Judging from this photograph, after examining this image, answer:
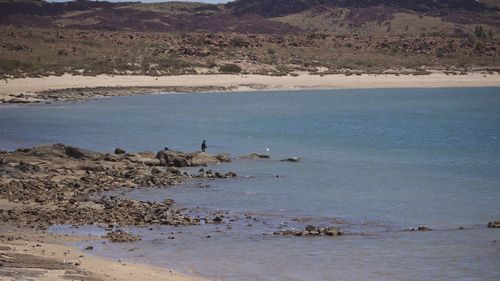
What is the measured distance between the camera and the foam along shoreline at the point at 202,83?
40.0m

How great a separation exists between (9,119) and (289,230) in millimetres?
19507

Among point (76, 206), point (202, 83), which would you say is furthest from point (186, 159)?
point (202, 83)

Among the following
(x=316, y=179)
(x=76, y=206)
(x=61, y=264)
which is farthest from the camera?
(x=316, y=179)

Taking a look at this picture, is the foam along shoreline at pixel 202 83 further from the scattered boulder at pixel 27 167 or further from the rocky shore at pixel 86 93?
the scattered boulder at pixel 27 167

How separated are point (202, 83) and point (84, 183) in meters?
27.2

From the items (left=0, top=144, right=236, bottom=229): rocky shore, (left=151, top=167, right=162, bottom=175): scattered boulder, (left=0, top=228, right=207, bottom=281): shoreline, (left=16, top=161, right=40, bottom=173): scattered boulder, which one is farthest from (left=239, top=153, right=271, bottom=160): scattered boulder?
(left=0, top=228, right=207, bottom=281): shoreline

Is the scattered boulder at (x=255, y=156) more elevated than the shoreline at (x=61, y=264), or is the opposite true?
the shoreline at (x=61, y=264)

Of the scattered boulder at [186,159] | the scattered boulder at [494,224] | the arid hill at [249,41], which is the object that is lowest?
the scattered boulder at [186,159]

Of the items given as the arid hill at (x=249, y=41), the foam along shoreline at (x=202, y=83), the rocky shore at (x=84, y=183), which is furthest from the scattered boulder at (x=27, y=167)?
the arid hill at (x=249, y=41)

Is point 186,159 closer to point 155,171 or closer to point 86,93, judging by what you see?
point 155,171

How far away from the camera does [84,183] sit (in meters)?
17.9

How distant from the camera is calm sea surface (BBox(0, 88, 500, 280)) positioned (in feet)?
41.4

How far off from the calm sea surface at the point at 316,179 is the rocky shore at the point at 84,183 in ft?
1.94

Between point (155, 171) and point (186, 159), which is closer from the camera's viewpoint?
point (155, 171)
